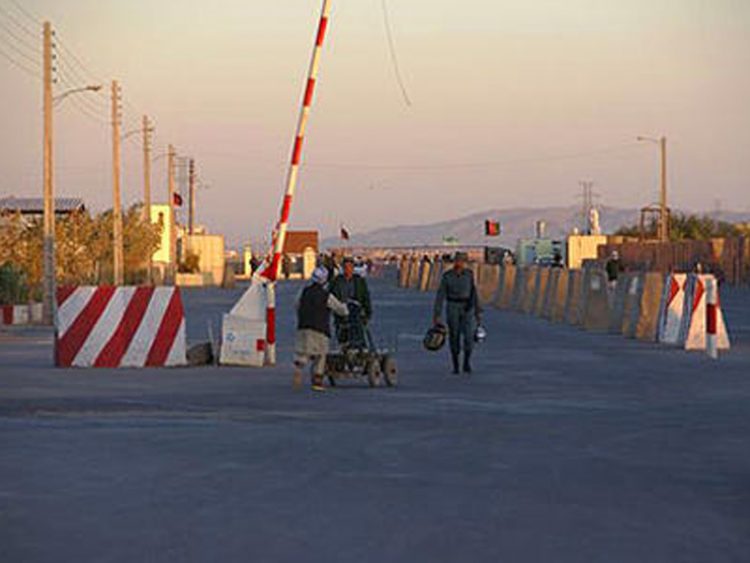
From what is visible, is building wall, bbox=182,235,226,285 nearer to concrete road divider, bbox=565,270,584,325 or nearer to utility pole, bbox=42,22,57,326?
utility pole, bbox=42,22,57,326

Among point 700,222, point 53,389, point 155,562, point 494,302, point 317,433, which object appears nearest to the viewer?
point 155,562

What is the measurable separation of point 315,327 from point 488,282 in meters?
36.9

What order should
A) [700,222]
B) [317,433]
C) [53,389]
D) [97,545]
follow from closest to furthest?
[97,545] → [317,433] → [53,389] → [700,222]

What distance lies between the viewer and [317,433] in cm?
1580

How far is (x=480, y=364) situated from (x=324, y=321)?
531 centimetres

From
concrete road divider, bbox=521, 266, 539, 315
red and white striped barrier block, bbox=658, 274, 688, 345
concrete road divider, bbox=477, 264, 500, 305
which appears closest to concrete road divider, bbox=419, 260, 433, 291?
concrete road divider, bbox=477, 264, 500, 305

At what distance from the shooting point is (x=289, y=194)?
88.6ft

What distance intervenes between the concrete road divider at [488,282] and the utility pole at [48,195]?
609 inches

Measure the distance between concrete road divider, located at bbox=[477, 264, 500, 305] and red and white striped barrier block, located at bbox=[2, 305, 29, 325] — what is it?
16101 millimetres

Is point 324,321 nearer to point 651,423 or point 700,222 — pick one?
point 651,423

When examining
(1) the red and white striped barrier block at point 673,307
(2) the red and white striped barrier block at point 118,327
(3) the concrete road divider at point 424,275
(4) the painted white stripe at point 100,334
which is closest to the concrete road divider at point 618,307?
(1) the red and white striped barrier block at point 673,307

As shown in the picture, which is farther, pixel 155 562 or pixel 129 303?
pixel 129 303

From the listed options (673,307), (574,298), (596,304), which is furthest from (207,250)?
(673,307)

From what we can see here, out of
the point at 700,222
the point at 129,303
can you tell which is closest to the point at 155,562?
the point at 129,303
